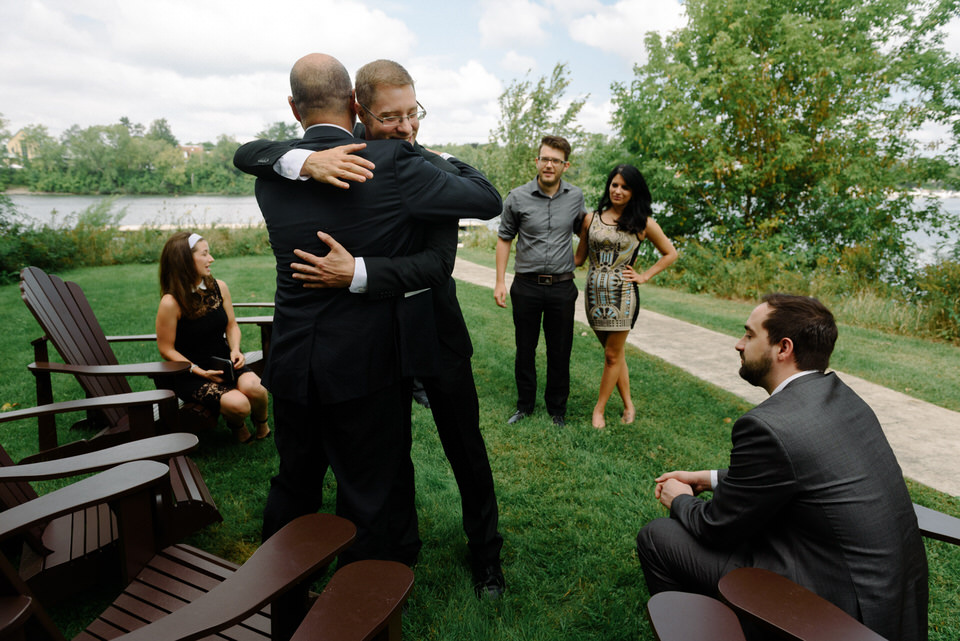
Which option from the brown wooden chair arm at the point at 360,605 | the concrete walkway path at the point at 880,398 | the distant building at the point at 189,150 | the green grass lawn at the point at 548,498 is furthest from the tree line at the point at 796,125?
the distant building at the point at 189,150

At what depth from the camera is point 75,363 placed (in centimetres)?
340

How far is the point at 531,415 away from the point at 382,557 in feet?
8.32

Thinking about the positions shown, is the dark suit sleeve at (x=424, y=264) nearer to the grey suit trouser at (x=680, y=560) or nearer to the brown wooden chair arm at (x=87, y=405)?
the grey suit trouser at (x=680, y=560)

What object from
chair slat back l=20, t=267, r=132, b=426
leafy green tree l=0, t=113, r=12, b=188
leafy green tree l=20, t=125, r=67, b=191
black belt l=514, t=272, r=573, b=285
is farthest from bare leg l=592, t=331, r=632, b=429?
leafy green tree l=20, t=125, r=67, b=191

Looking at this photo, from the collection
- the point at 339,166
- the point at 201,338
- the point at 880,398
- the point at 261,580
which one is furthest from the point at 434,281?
the point at 880,398

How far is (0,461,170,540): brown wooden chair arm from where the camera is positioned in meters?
1.45

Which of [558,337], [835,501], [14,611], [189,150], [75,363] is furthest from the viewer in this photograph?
[189,150]

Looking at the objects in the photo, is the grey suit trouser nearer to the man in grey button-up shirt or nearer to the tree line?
the man in grey button-up shirt

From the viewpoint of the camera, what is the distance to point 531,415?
4.52 metres

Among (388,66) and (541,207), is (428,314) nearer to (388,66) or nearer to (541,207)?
(388,66)

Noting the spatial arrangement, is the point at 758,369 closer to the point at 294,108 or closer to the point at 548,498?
the point at 548,498

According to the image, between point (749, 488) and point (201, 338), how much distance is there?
3559 mm

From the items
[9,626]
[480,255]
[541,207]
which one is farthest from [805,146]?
[9,626]

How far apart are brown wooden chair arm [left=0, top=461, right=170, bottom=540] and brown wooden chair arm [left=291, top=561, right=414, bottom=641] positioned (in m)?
0.83
